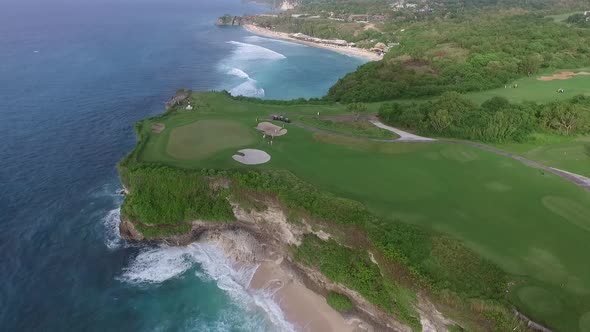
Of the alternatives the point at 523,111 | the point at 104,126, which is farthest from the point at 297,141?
the point at 104,126

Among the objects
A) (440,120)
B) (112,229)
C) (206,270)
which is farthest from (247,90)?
(206,270)

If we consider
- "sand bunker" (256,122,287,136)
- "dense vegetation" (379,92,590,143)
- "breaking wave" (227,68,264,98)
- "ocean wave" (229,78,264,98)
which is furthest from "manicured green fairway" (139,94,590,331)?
"breaking wave" (227,68,264,98)

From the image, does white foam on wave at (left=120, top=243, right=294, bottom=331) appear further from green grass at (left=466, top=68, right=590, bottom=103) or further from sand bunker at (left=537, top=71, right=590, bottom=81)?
sand bunker at (left=537, top=71, right=590, bottom=81)

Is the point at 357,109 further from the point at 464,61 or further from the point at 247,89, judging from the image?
the point at 464,61

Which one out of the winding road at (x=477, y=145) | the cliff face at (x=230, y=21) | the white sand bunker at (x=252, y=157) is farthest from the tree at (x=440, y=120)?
the cliff face at (x=230, y=21)

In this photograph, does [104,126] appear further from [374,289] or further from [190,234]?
[374,289]

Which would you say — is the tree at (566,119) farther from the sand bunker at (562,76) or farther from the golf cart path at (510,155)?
the sand bunker at (562,76)

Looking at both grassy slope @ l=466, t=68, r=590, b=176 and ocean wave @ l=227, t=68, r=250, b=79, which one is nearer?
grassy slope @ l=466, t=68, r=590, b=176
